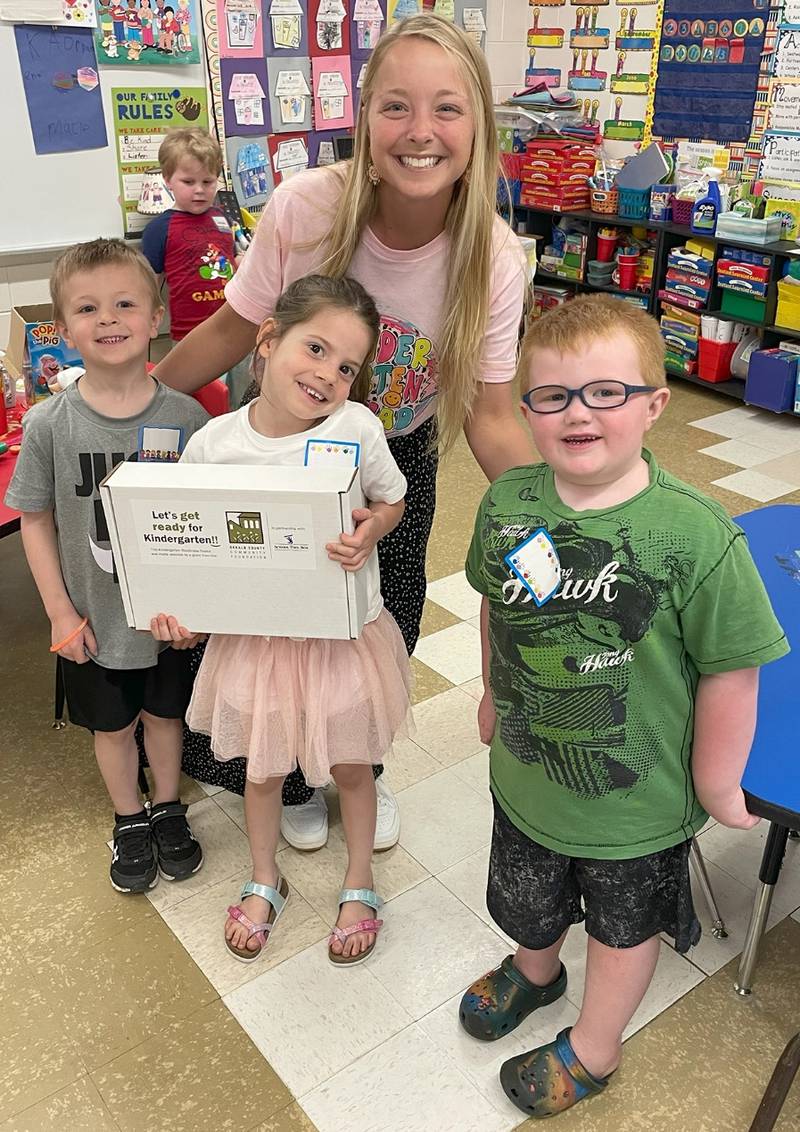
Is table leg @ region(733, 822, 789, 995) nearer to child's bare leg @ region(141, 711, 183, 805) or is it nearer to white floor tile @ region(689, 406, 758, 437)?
child's bare leg @ region(141, 711, 183, 805)

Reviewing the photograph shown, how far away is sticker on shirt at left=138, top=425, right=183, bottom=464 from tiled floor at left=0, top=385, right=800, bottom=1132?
860 millimetres

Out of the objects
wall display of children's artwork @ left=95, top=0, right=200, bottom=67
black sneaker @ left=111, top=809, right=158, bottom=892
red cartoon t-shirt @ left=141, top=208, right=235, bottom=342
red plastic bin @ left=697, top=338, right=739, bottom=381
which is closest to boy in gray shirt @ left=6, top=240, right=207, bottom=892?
black sneaker @ left=111, top=809, right=158, bottom=892

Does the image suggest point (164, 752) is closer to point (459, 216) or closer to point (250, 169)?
point (459, 216)

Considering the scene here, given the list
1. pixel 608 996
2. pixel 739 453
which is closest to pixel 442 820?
pixel 608 996

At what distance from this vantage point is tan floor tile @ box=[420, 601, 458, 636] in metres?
2.78

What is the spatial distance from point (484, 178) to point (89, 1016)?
1521 mm

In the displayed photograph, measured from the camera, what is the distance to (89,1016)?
1.61 meters

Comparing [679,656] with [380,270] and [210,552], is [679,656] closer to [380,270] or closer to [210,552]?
[210,552]

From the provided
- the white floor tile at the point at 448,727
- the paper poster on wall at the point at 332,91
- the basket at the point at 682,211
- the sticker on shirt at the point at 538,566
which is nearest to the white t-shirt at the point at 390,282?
the sticker on shirt at the point at 538,566

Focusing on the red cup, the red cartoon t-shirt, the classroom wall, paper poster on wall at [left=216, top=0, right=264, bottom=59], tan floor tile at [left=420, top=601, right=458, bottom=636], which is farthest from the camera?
the classroom wall

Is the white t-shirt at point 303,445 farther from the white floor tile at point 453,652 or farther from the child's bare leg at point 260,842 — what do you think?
the white floor tile at point 453,652

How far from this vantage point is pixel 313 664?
1.55 m

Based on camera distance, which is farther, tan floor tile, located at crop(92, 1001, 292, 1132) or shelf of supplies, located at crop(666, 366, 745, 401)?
shelf of supplies, located at crop(666, 366, 745, 401)

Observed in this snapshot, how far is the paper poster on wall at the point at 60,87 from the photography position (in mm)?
3389
